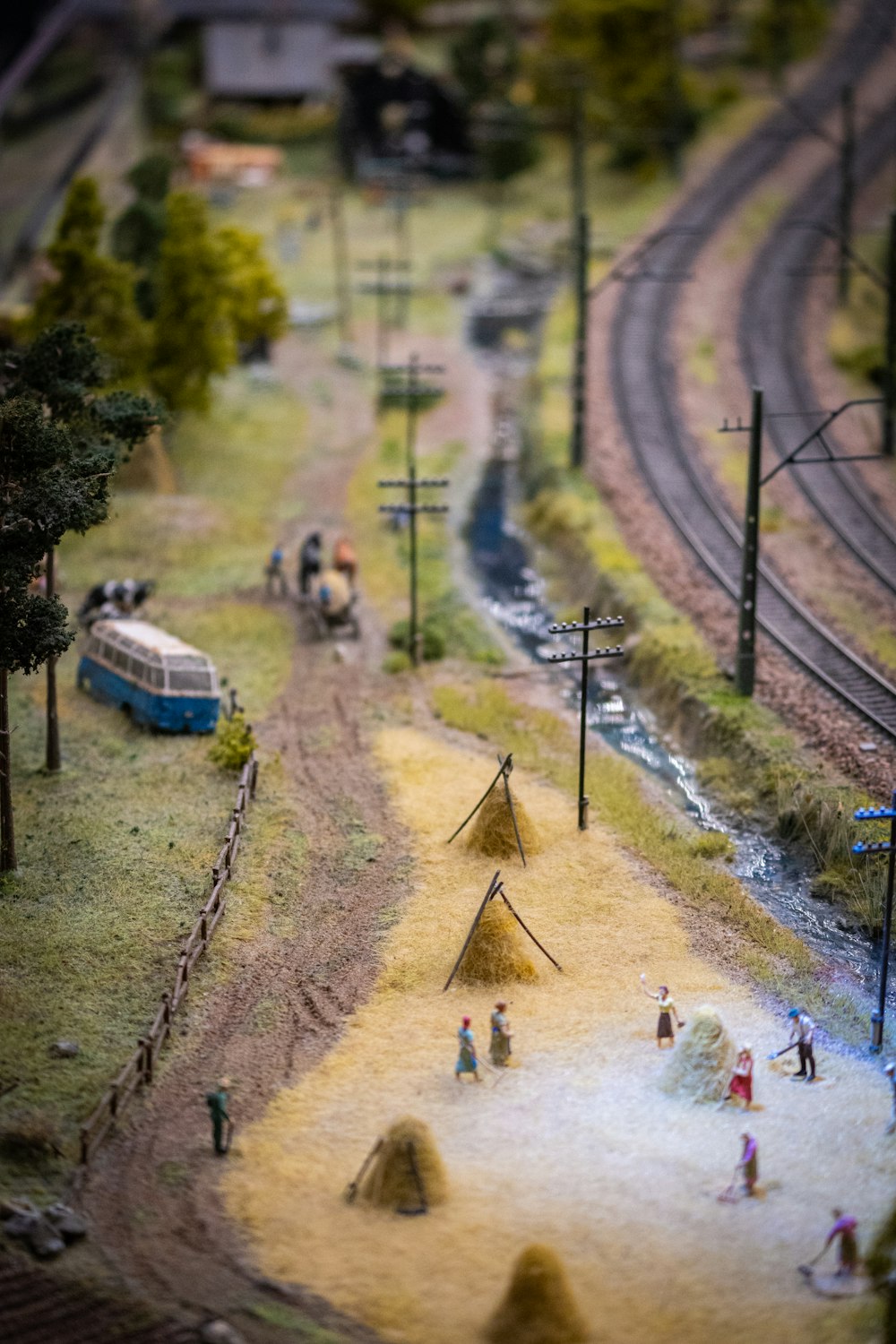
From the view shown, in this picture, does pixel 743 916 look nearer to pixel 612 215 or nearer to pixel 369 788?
pixel 369 788

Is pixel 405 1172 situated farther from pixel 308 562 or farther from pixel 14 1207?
pixel 308 562

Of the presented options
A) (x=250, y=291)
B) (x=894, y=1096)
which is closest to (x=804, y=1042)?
(x=894, y=1096)

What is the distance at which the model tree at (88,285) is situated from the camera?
58594mm

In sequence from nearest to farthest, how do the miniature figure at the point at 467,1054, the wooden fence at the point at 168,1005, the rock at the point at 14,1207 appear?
the rock at the point at 14,1207 → the wooden fence at the point at 168,1005 → the miniature figure at the point at 467,1054

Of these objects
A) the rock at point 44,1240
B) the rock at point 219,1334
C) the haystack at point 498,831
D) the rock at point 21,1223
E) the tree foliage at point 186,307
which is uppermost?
the tree foliage at point 186,307

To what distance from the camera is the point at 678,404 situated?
227 ft

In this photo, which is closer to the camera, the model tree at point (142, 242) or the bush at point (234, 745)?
the bush at point (234, 745)

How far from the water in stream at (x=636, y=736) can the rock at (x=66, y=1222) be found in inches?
639

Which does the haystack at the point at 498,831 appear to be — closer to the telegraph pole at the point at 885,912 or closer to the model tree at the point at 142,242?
the telegraph pole at the point at 885,912

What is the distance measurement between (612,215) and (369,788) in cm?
4888

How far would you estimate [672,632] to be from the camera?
52094 millimetres

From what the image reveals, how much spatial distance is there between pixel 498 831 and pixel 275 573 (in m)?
18.3

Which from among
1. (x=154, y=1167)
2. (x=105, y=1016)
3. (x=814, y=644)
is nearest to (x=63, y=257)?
(x=814, y=644)

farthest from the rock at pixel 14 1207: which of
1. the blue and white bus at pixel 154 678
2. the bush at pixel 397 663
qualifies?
the bush at pixel 397 663
